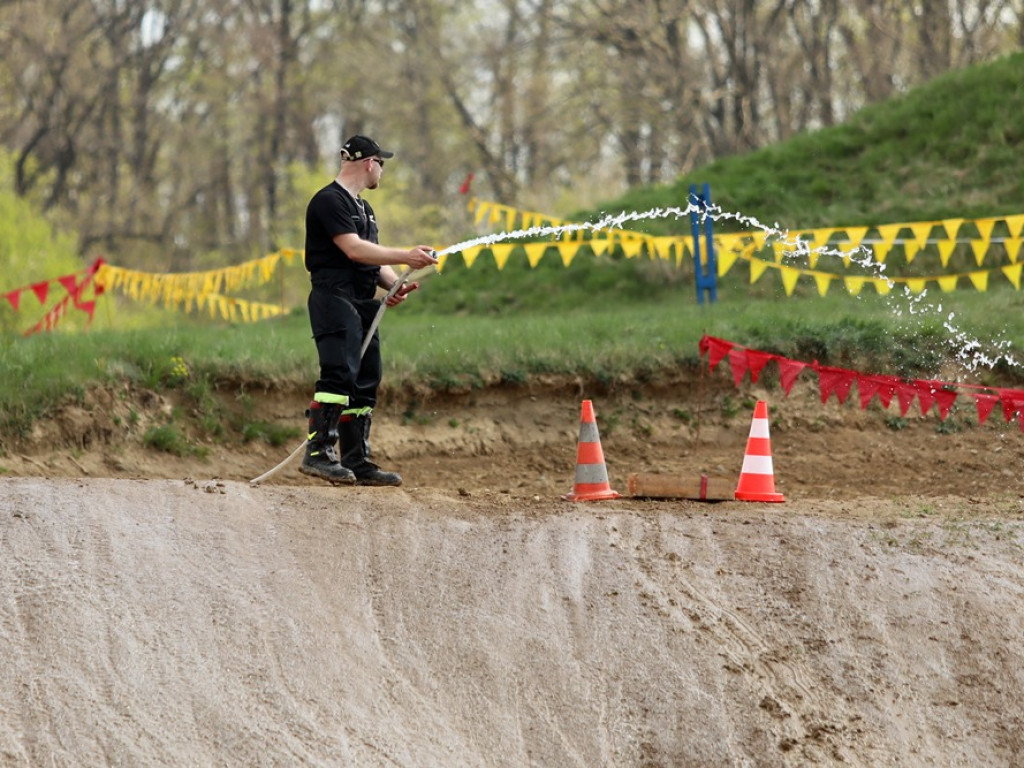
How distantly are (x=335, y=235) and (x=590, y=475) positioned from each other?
7.76ft

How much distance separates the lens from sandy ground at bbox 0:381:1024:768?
529 cm

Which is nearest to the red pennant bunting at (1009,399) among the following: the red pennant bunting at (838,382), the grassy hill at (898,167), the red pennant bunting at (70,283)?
the red pennant bunting at (838,382)

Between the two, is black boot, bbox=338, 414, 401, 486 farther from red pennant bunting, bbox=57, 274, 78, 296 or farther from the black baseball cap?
red pennant bunting, bbox=57, 274, 78, 296

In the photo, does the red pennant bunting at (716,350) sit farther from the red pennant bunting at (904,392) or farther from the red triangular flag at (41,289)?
the red triangular flag at (41,289)

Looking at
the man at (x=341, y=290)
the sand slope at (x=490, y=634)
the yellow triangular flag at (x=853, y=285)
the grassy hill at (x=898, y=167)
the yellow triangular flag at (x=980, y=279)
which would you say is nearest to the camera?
the sand slope at (x=490, y=634)

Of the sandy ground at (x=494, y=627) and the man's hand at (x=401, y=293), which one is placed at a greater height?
the man's hand at (x=401, y=293)

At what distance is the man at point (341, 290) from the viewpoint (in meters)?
8.17

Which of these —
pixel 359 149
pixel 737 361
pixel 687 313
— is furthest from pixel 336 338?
pixel 687 313

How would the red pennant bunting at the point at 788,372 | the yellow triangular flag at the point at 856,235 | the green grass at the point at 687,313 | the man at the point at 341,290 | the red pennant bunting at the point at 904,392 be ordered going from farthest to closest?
the yellow triangular flag at the point at 856,235 → the green grass at the point at 687,313 → the red pennant bunting at the point at 788,372 → the red pennant bunting at the point at 904,392 → the man at the point at 341,290

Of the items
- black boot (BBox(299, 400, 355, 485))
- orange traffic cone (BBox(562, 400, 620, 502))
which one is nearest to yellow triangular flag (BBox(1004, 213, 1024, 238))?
orange traffic cone (BBox(562, 400, 620, 502))

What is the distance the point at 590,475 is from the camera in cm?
870

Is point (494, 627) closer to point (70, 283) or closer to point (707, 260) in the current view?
point (707, 260)

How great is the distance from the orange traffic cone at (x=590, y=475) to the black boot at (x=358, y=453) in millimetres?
1242

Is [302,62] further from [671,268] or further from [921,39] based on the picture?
[671,268]
